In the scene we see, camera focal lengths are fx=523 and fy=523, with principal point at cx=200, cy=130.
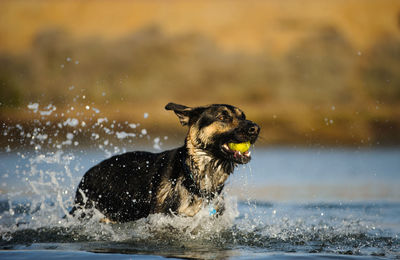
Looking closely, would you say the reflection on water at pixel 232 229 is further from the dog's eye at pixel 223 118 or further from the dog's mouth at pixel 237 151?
the dog's eye at pixel 223 118

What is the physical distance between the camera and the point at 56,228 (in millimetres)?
8008

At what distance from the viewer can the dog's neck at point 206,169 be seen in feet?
23.8

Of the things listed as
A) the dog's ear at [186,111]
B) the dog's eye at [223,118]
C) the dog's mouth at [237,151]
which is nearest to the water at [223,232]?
the dog's mouth at [237,151]

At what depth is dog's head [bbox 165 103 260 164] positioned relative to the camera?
23.0 feet

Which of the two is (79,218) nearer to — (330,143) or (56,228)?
(56,228)

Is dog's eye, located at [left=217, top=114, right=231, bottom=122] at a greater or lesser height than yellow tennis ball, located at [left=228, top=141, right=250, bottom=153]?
greater

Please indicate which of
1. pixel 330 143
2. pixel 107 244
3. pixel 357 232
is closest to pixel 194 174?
pixel 107 244

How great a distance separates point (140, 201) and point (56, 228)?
1.49 m

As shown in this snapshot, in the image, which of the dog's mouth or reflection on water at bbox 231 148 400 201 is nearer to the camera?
the dog's mouth

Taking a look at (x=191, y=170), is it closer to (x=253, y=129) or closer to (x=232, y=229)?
(x=253, y=129)

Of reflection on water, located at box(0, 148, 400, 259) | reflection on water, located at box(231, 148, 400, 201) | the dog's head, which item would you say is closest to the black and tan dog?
the dog's head

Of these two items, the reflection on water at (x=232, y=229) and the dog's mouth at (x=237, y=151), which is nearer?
the reflection on water at (x=232, y=229)

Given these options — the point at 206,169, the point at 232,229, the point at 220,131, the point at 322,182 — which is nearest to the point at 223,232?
the point at 232,229

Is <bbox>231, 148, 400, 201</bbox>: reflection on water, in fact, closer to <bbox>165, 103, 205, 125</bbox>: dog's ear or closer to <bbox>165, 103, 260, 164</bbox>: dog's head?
<bbox>165, 103, 260, 164</bbox>: dog's head
